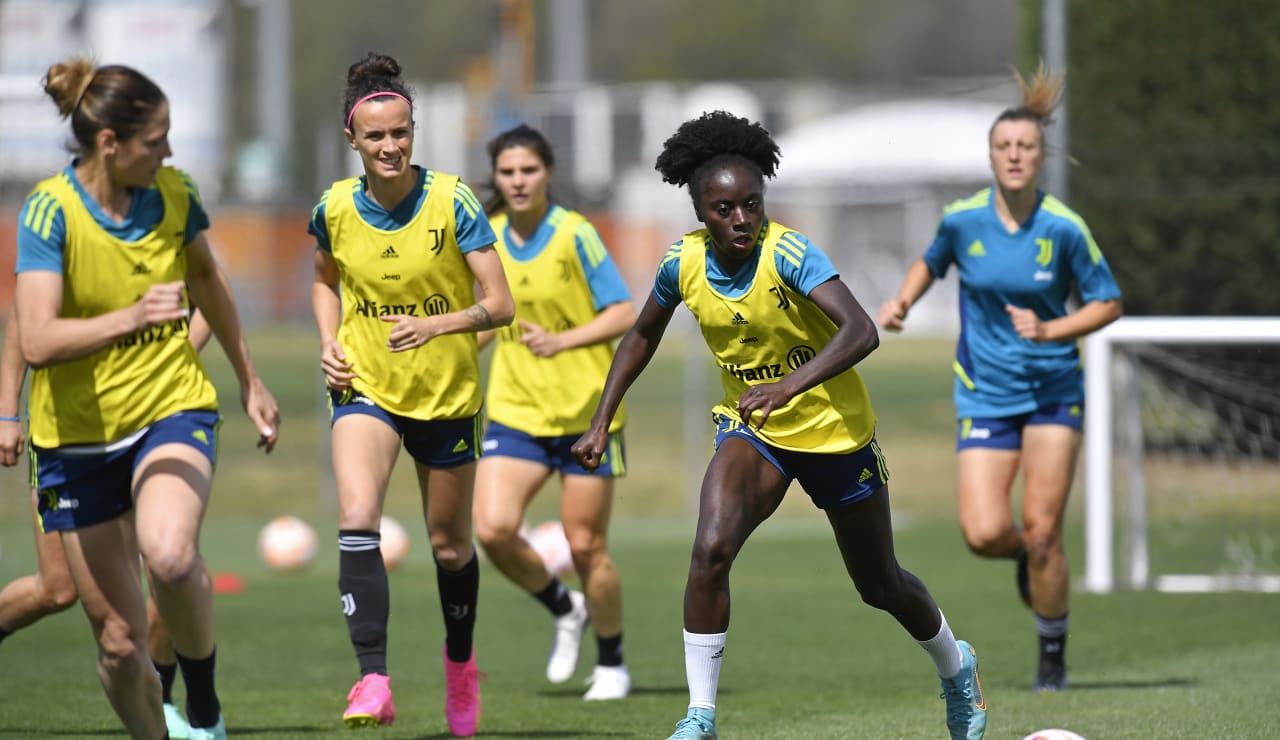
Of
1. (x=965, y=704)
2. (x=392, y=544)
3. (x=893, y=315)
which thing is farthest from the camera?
Answer: (x=392, y=544)

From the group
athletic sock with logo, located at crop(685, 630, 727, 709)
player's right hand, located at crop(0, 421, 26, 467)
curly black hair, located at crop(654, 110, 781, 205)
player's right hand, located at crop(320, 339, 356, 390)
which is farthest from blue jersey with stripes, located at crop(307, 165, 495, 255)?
athletic sock with logo, located at crop(685, 630, 727, 709)

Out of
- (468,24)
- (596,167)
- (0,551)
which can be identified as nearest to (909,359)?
(596,167)

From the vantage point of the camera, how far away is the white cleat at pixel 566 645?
9.38m

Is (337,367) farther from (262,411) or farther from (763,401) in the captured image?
(763,401)

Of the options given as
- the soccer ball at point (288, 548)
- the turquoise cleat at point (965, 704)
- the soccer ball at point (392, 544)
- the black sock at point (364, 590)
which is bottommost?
the soccer ball at point (288, 548)

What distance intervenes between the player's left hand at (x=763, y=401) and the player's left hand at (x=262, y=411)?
71.3 inches

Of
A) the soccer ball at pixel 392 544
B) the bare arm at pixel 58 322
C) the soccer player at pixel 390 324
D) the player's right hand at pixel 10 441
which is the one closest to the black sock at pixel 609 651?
the soccer player at pixel 390 324

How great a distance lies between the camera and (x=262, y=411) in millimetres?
6520

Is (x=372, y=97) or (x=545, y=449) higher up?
(x=372, y=97)

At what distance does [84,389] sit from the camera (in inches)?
234

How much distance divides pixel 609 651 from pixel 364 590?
2257mm

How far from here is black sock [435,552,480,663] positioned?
24.4ft

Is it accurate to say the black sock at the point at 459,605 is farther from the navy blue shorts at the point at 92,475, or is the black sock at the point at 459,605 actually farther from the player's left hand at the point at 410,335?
the navy blue shorts at the point at 92,475

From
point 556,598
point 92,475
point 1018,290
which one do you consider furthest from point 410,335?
point 1018,290
